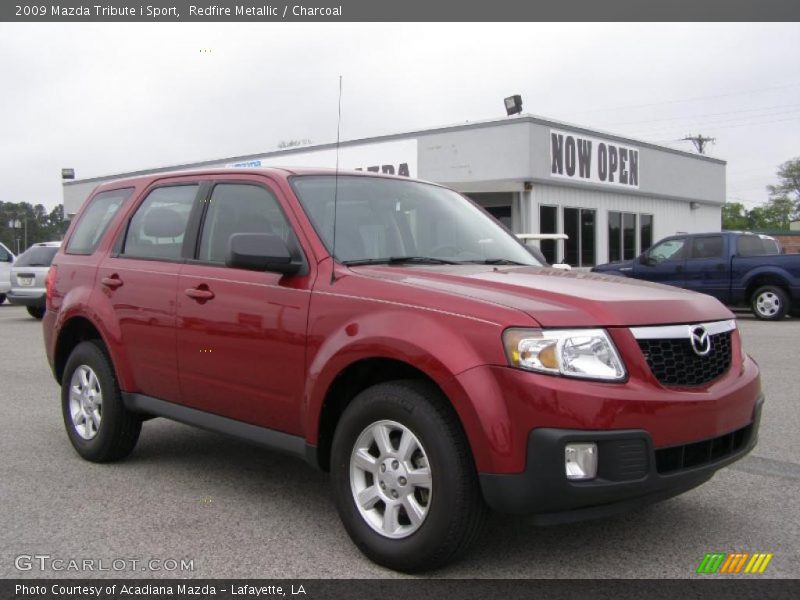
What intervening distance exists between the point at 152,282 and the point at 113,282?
18.0 inches

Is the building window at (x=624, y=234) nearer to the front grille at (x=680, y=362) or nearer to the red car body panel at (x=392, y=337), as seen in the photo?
the red car body panel at (x=392, y=337)

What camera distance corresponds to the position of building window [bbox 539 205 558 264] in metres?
23.6

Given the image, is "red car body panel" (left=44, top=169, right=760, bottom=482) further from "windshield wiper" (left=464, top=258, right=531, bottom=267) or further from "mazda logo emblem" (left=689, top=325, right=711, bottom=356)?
"windshield wiper" (left=464, top=258, right=531, bottom=267)

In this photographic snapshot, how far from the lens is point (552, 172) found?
22922 millimetres

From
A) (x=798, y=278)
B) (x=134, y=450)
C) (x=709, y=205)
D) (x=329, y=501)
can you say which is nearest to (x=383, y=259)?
(x=329, y=501)

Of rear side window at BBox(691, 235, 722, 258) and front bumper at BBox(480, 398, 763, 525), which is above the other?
rear side window at BBox(691, 235, 722, 258)

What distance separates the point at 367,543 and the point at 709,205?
32701 millimetres

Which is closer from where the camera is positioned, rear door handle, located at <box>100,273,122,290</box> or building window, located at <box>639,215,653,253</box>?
rear door handle, located at <box>100,273,122,290</box>

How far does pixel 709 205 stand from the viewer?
33.3 meters

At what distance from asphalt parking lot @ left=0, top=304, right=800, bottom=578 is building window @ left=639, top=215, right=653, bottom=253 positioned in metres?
23.5

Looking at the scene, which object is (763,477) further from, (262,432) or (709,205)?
(709,205)

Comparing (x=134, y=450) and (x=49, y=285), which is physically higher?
(x=49, y=285)

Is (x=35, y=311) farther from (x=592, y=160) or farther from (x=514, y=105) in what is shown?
(x=592, y=160)

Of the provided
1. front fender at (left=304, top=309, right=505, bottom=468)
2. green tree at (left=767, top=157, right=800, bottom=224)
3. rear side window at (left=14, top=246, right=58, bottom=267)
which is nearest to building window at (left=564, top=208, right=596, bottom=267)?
rear side window at (left=14, top=246, right=58, bottom=267)
